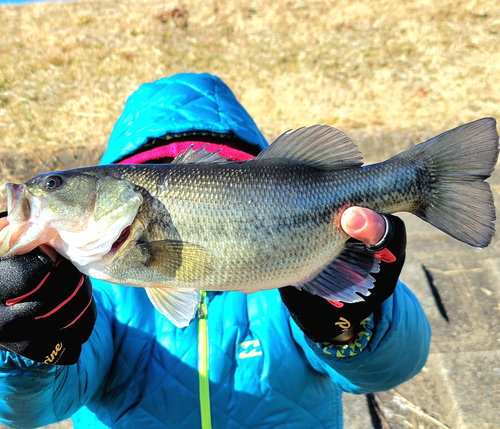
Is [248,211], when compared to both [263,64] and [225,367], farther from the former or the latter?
[263,64]

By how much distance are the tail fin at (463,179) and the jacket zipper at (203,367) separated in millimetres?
1043

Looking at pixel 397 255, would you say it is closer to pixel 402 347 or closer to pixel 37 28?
pixel 402 347

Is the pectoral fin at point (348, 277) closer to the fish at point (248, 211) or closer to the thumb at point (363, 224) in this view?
the fish at point (248, 211)

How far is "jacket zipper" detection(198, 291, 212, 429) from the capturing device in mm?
1946

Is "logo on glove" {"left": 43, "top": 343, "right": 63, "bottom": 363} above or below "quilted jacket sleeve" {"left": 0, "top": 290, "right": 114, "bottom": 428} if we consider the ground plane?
above

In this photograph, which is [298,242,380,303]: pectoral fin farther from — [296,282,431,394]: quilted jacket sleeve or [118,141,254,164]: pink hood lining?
[118,141,254,164]: pink hood lining

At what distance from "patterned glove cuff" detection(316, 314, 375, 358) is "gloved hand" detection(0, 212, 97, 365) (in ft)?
2.94

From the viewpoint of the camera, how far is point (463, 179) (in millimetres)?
1573

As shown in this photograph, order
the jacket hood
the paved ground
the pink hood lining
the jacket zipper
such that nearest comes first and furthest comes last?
the jacket zipper → the pink hood lining → the jacket hood → the paved ground

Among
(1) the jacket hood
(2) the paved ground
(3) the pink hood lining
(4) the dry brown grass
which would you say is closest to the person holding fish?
(3) the pink hood lining

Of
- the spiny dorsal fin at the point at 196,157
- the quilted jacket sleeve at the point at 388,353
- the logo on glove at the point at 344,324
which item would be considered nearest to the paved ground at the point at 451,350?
the quilted jacket sleeve at the point at 388,353

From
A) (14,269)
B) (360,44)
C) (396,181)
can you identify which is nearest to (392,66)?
(360,44)

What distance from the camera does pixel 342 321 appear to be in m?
1.66

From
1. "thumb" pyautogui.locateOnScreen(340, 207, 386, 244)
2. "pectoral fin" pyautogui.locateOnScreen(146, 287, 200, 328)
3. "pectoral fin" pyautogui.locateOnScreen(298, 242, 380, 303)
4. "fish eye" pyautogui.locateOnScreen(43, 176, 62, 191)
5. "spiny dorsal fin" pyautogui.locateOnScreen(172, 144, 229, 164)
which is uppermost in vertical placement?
"fish eye" pyautogui.locateOnScreen(43, 176, 62, 191)
